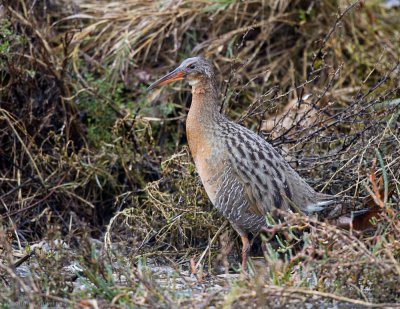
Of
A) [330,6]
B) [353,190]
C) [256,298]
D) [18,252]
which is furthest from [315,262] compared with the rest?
[330,6]

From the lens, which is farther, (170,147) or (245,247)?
(170,147)

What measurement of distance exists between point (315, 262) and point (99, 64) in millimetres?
3375

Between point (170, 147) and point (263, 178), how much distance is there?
61.1 inches

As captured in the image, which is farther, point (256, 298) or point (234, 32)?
point (234, 32)

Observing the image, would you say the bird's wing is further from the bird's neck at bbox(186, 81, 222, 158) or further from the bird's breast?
the bird's neck at bbox(186, 81, 222, 158)

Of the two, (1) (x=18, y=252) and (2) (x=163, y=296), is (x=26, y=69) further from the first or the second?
(2) (x=163, y=296)

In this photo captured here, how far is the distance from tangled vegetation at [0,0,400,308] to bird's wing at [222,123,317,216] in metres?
0.19

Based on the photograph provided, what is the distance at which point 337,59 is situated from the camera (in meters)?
6.61

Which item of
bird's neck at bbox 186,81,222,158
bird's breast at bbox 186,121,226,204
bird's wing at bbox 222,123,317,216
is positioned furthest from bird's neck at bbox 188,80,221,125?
bird's wing at bbox 222,123,317,216

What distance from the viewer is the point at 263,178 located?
449cm

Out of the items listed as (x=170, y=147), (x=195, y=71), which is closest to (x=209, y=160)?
(x=195, y=71)

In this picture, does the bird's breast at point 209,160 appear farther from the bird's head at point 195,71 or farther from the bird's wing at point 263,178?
the bird's head at point 195,71

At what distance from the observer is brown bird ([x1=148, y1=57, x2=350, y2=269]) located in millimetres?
4488

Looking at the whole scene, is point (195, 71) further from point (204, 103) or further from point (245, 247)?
point (245, 247)
